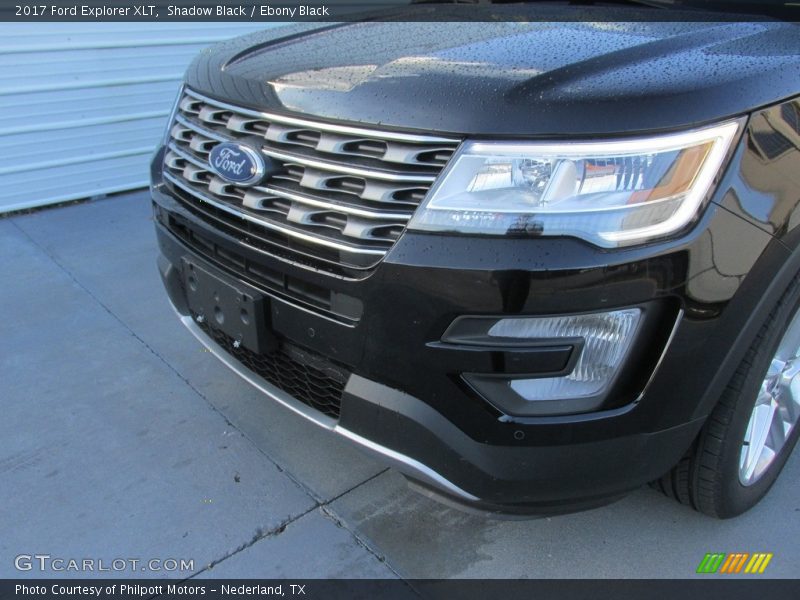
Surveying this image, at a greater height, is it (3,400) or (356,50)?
(356,50)

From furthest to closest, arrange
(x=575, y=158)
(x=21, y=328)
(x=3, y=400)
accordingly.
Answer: (x=21, y=328) → (x=3, y=400) → (x=575, y=158)

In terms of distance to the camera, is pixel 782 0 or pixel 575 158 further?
pixel 782 0

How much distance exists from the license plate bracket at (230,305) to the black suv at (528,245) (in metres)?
0.01

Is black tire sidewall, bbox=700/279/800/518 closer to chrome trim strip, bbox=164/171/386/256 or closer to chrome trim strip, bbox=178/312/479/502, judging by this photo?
chrome trim strip, bbox=178/312/479/502

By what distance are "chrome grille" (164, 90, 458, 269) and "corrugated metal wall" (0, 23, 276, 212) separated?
3354mm

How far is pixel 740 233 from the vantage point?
1.64 meters

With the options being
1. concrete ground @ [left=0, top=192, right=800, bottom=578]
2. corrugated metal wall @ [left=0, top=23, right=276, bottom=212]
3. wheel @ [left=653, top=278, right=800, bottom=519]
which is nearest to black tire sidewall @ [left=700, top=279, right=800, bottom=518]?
wheel @ [left=653, top=278, right=800, bottom=519]

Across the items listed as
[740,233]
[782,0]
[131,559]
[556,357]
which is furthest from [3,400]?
[782,0]

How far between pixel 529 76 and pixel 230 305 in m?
1.04

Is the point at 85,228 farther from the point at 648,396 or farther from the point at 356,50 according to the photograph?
the point at 648,396

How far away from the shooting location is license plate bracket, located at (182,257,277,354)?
1959 mm

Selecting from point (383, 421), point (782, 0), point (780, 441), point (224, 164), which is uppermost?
point (782, 0)

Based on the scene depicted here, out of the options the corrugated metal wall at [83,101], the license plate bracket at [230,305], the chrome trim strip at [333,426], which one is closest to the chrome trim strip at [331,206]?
the license plate bracket at [230,305]

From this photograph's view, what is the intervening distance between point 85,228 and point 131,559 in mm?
3057
